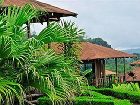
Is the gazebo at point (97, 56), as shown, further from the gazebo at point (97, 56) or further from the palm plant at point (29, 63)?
the palm plant at point (29, 63)

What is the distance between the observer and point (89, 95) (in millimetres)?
21141

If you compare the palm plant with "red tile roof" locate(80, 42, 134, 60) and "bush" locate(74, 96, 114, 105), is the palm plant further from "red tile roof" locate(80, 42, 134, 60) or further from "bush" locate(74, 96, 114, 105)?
"red tile roof" locate(80, 42, 134, 60)

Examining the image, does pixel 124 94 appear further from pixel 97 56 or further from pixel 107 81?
pixel 107 81

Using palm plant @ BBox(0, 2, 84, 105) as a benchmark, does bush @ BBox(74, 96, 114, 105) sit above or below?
below

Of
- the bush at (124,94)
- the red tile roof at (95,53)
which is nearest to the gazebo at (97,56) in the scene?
the red tile roof at (95,53)

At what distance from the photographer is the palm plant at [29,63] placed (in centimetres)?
993

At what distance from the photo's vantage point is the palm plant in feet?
32.6

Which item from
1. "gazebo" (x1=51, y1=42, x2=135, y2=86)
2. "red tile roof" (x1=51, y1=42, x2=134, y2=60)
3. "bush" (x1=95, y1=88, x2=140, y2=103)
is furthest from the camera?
"gazebo" (x1=51, y1=42, x2=135, y2=86)

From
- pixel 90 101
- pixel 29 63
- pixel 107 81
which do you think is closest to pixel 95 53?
pixel 107 81

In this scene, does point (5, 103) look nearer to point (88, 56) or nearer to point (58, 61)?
point (58, 61)

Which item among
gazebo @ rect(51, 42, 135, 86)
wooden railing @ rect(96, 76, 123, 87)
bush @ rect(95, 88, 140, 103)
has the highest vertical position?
gazebo @ rect(51, 42, 135, 86)

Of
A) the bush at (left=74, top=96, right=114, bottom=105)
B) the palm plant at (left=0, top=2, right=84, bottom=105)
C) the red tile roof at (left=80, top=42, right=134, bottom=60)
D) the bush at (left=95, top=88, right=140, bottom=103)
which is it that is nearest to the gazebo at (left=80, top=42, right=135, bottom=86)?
the red tile roof at (left=80, top=42, right=134, bottom=60)

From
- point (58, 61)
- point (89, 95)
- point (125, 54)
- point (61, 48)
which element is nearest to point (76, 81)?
point (58, 61)

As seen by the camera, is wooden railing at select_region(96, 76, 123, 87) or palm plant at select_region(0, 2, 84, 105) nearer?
palm plant at select_region(0, 2, 84, 105)
